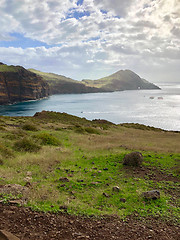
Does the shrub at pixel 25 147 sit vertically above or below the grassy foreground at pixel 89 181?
above

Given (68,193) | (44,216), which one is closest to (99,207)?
(68,193)

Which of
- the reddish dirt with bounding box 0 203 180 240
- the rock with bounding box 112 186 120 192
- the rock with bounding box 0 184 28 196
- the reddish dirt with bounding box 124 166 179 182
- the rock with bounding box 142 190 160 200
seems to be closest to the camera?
the reddish dirt with bounding box 0 203 180 240

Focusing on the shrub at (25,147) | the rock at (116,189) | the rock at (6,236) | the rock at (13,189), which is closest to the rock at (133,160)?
the rock at (116,189)

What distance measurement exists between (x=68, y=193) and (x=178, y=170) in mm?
8770

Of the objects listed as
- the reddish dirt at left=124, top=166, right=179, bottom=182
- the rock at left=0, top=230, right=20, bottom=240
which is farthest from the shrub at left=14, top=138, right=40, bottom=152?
the rock at left=0, top=230, right=20, bottom=240

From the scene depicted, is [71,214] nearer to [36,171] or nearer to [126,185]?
[126,185]

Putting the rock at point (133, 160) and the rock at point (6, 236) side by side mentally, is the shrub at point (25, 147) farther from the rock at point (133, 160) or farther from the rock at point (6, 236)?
the rock at point (6, 236)

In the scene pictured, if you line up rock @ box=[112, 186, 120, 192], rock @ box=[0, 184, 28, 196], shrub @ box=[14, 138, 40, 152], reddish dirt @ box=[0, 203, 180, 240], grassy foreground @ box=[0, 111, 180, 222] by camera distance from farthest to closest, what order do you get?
shrub @ box=[14, 138, 40, 152] → rock @ box=[112, 186, 120, 192] → rock @ box=[0, 184, 28, 196] → grassy foreground @ box=[0, 111, 180, 222] → reddish dirt @ box=[0, 203, 180, 240]

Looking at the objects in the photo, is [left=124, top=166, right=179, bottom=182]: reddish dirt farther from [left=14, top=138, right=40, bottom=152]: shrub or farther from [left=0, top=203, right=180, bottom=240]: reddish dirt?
[left=14, top=138, right=40, bottom=152]: shrub

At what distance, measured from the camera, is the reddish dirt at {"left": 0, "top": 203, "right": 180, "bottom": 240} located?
5.85 m

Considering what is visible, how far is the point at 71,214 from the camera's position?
7.04m

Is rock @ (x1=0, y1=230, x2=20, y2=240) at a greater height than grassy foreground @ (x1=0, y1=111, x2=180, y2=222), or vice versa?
rock @ (x1=0, y1=230, x2=20, y2=240)

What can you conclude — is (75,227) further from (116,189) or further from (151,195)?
(151,195)

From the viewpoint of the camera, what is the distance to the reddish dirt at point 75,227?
5.85m
